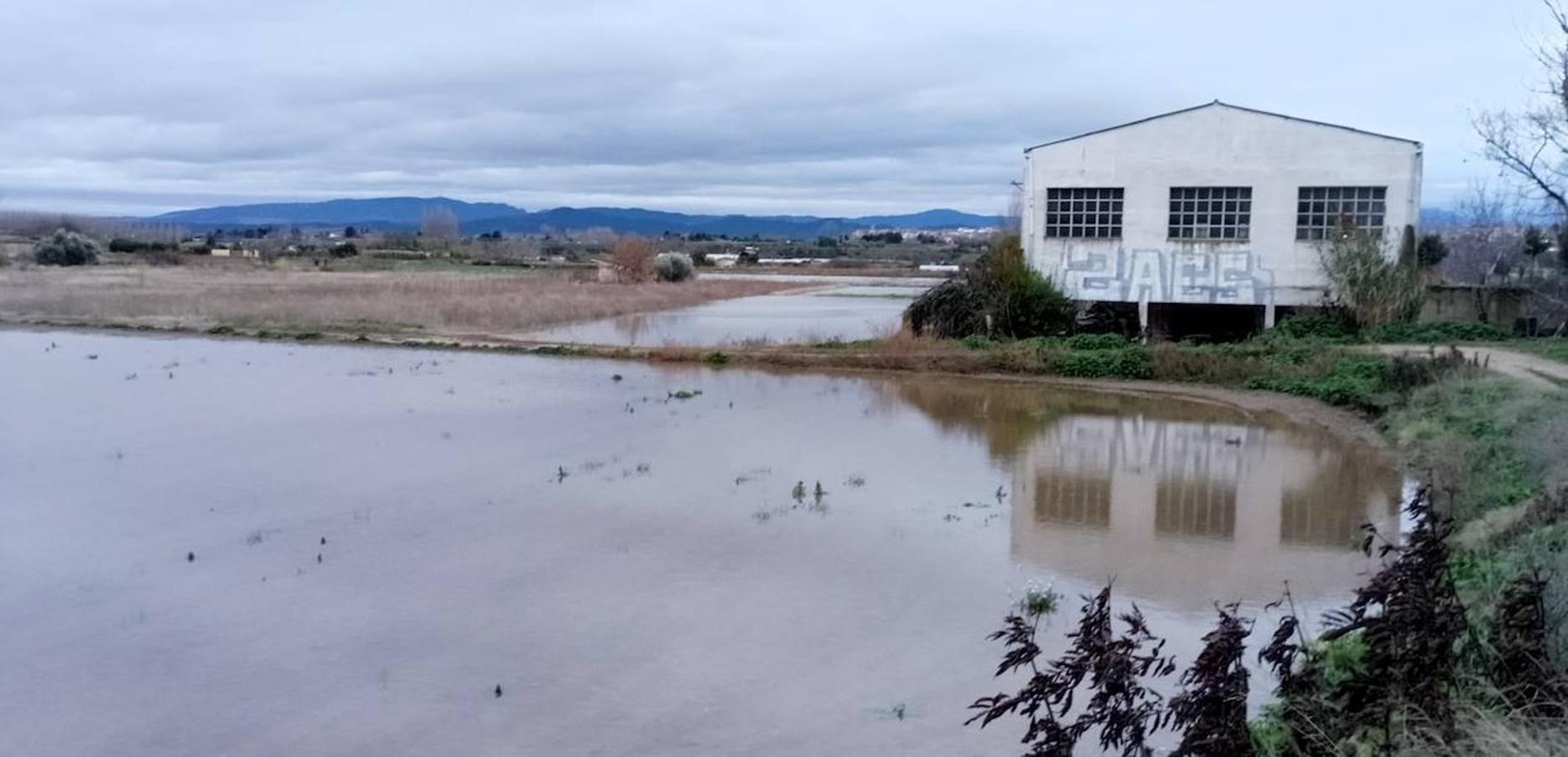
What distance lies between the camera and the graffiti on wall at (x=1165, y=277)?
28.0m

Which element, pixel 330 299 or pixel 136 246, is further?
pixel 136 246

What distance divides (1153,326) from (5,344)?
1099 inches

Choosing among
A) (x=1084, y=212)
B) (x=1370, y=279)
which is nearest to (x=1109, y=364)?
(x=1084, y=212)

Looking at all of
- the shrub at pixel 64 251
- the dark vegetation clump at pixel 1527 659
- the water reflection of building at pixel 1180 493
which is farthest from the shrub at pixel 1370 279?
the shrub at pixel 64 251

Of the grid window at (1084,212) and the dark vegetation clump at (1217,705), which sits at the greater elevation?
A: the grid window at (1084,212)

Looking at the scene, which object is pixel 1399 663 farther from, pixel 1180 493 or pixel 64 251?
pixel 64 251

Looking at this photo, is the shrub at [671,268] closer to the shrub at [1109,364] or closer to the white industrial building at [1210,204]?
the white industrial building at [1210,204]

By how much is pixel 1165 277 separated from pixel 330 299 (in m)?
28.1

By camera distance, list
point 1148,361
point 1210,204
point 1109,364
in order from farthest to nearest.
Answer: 1. point 1210,204
2. point 1109,364
3. point 1148,361

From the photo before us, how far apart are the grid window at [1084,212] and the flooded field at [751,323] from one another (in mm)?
5122

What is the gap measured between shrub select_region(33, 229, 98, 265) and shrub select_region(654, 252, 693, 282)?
28.8 metres

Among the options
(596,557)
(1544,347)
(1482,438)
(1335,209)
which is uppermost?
(1335,209)

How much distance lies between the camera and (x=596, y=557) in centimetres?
1203

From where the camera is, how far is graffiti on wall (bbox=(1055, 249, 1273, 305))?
91.8 feet
